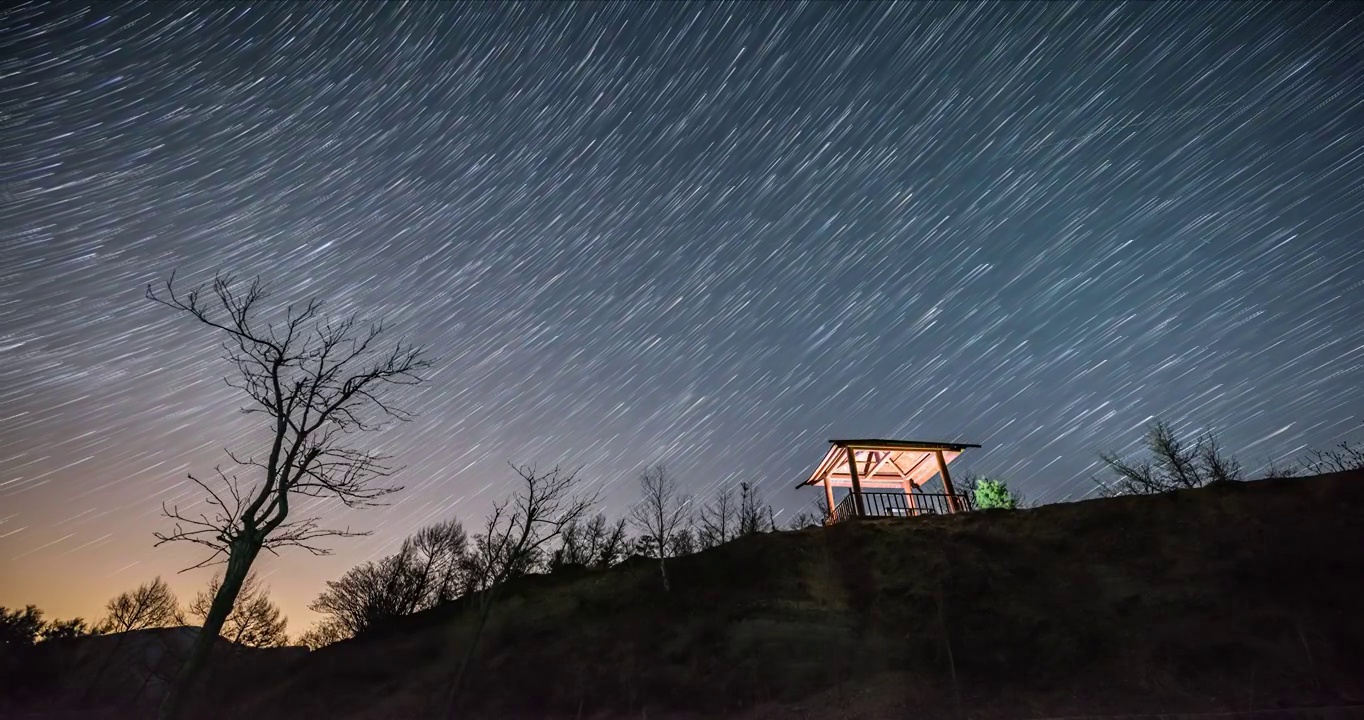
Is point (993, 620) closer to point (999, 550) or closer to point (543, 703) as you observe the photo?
point (999, 550)

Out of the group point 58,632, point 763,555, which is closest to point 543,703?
point 763,555

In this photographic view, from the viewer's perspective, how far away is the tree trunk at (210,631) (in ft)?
23.8

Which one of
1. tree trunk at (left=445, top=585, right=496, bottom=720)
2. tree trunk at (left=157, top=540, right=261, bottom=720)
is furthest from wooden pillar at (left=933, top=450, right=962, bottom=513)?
tree trunk at (left=157, top=540, right=261, bottom=720)

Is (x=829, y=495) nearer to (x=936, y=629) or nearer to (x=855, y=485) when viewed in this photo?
(x=855, y=485)

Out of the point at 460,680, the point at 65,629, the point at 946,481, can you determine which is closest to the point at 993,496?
the point at 946,481

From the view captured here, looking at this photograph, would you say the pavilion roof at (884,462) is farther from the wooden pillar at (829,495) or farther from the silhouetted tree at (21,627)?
the silhouetted tree at (21,627)

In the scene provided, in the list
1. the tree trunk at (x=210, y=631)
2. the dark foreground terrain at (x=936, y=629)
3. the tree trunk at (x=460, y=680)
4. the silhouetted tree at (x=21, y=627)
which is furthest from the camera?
the silhouetted tree at (x=21, y=627)

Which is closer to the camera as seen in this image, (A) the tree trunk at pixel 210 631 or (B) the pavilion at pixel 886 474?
(A) the tree trunk at pixel 210 631

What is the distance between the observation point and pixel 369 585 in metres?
37.2

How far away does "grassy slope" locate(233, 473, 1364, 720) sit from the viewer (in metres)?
11.7

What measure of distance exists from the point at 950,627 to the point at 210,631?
55.1 ft

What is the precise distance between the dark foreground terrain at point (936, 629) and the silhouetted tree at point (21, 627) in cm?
4411

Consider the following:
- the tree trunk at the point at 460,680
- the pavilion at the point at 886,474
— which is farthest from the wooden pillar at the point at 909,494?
the tree trunk at the point at 460,680

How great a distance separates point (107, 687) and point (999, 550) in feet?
196
